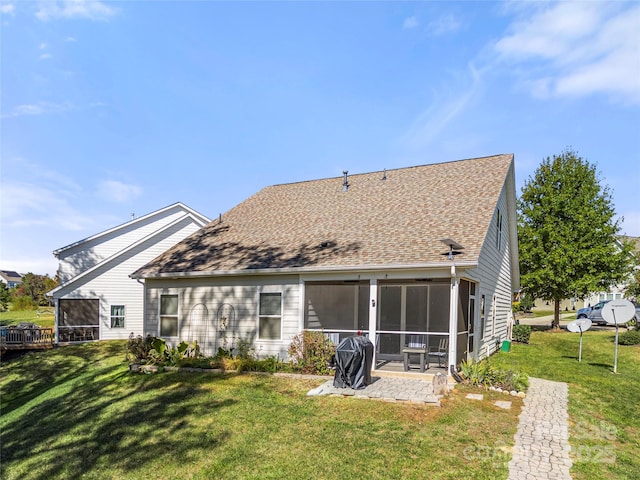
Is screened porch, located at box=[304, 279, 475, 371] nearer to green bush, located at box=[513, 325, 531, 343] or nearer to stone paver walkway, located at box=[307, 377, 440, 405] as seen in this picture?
stone paver walkway, located at box=[307, 377, 440, 405]

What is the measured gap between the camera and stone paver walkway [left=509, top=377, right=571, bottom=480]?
5.30m

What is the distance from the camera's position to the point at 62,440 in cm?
766

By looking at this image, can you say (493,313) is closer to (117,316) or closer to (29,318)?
(117,316)

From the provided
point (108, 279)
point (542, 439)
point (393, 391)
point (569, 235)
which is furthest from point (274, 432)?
point (569, 235)

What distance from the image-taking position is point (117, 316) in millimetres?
20578

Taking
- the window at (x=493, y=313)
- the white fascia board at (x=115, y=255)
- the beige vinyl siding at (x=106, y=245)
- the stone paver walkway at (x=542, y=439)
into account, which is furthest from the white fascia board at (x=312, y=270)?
the beige vinyl siding at (x=106, y=245)

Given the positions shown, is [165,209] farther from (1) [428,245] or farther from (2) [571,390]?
(2) [571,390]

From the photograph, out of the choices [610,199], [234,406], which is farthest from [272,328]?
[610,199]

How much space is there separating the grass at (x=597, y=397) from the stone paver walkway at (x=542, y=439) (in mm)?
149

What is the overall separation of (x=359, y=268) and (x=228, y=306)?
4583 mm

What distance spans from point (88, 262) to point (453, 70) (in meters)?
20.2

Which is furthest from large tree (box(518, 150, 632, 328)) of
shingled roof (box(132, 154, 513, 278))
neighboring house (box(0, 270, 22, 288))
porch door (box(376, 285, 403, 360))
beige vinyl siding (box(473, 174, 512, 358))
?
neighboring house (box(0, 270, 22, 288))

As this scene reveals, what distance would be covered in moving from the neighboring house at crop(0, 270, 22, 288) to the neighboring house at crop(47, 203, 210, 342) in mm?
71403

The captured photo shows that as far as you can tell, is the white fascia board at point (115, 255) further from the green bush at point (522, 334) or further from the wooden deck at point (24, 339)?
the green bush at point (522, 334)
